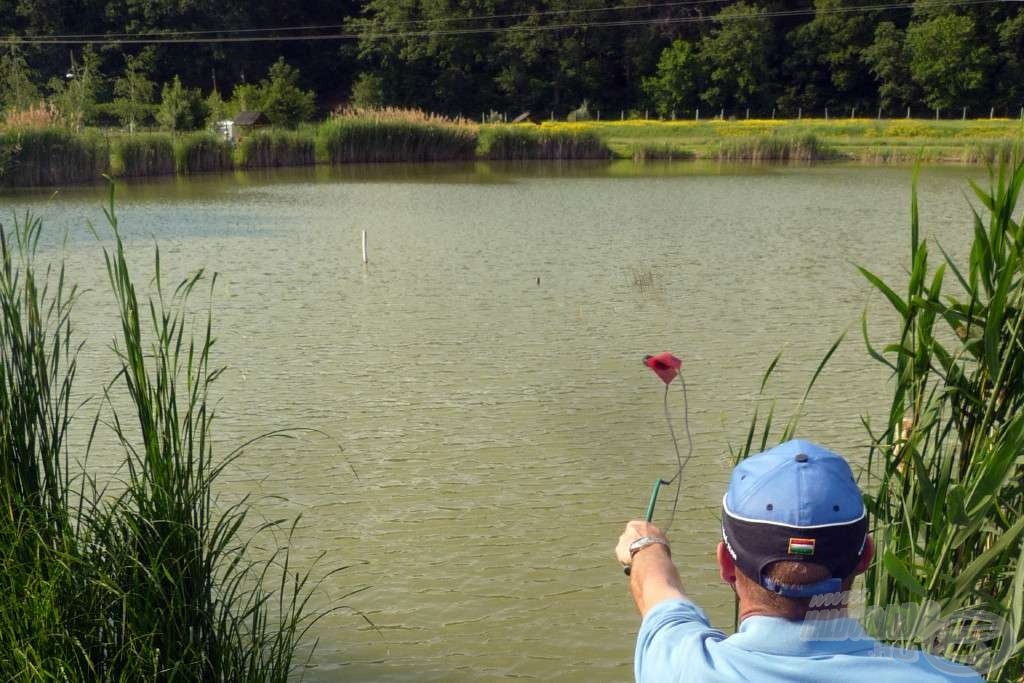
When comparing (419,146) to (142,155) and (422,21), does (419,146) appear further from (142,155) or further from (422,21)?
(422,21)

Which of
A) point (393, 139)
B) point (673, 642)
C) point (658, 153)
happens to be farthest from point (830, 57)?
point (673, 642)

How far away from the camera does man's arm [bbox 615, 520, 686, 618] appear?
1645mm

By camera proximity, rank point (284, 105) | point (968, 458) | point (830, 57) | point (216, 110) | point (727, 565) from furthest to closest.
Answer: point (830, 57), point (284, 105), point (216, 110), point (968, 458), point (727, 565)

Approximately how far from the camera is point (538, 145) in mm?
35406

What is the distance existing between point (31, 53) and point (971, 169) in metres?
40.8

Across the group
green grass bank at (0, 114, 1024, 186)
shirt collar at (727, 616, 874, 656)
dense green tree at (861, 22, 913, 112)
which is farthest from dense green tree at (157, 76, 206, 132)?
shirt collar at (727, 616, 874, 656)

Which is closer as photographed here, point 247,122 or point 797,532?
point 797,532

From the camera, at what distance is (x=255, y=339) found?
9.77 m

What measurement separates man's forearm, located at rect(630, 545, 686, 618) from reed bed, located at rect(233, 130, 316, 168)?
29550mm

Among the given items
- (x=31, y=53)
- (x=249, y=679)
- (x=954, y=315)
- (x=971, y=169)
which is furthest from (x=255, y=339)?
(x=31, y=53)

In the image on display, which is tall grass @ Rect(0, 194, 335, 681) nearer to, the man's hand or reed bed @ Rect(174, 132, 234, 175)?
the man's hand

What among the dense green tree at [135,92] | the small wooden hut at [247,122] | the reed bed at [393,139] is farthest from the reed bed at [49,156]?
the reed bed at [393,139]

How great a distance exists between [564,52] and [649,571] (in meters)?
57.0

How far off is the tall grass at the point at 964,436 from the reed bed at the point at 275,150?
93.6 feet
